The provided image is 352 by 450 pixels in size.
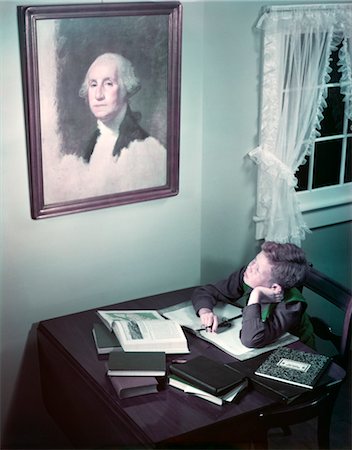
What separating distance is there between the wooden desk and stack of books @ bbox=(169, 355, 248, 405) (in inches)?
1.0

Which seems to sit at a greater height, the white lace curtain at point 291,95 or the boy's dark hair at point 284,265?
the white lace curtain at point 291,95

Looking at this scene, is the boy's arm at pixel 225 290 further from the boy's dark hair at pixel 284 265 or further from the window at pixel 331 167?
the window at pixel 331 167

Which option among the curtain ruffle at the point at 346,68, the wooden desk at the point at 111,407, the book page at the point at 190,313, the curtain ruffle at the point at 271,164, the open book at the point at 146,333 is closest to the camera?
the wooden desk at the point at 111,407

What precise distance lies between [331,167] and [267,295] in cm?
116

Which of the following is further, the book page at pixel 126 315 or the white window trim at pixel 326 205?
the white window trim at pixel 326 205

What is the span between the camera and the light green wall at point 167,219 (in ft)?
9.46

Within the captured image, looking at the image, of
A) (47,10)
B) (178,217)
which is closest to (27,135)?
(47,10)

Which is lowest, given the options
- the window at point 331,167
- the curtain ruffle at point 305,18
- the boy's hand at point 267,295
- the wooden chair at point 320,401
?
the wooden chair at point 320,401

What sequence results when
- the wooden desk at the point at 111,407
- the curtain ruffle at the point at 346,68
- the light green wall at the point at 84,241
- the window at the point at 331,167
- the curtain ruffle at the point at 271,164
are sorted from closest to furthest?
the wooden desk at the point at 111,407, the light green wall at the point at 84,241, the curtain ruffle at the point at 271,164, the curtain ruffle at the point at 346,68, the window at the point at 331,167

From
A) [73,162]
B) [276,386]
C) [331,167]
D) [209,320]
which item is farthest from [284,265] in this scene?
[331,167]

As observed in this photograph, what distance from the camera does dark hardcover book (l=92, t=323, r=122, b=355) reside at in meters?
2.70

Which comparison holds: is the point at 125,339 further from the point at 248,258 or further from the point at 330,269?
the point at 330,269

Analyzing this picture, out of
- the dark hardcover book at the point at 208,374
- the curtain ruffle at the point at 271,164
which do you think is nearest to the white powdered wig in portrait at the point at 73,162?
the curtain ruffle at the point at 271,164

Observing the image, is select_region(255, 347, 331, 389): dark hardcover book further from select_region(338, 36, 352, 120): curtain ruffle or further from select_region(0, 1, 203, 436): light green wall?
select_region(338, 36, 352, 120): curtain ruffle
